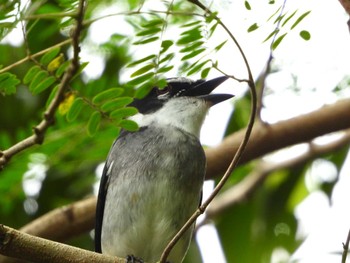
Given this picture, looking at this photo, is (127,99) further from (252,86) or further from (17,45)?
(17,45)

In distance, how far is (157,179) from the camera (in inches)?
153

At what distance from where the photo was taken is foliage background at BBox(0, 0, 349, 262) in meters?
3.00

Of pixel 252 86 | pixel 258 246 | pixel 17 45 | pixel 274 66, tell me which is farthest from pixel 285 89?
pixel 252 86

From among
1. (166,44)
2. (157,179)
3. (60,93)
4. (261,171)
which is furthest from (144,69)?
(261,171)

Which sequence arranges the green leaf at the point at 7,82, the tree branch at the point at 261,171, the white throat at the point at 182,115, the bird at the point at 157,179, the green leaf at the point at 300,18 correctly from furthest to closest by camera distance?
the tree branch at the point at 261,171
the white throat at the point at 182,115
the bird at the point at 157,179
the green leaf at the point at 7,82
the green leaf at the point at 300,18

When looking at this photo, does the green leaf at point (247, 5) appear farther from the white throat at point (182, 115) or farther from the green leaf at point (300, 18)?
the white throat at point (182, 115)

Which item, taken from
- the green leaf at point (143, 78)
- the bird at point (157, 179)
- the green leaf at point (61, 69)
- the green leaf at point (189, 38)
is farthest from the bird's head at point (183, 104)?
the green leaf at point (61, 69)

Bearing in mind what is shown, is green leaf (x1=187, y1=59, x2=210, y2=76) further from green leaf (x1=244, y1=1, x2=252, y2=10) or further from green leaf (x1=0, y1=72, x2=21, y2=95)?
green leaf (x1=0, y1=72, x2=21, y2=95)

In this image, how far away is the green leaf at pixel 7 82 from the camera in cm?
292

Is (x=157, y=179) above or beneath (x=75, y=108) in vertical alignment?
beneath

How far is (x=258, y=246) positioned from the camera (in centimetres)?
535

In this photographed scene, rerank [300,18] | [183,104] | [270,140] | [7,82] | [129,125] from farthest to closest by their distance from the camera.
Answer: [270,140] < [183,104] < [129,125] < [7,82] < [300,18]

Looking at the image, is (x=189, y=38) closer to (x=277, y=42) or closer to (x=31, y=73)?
(x=277, y=42)

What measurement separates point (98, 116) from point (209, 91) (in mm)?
1047
